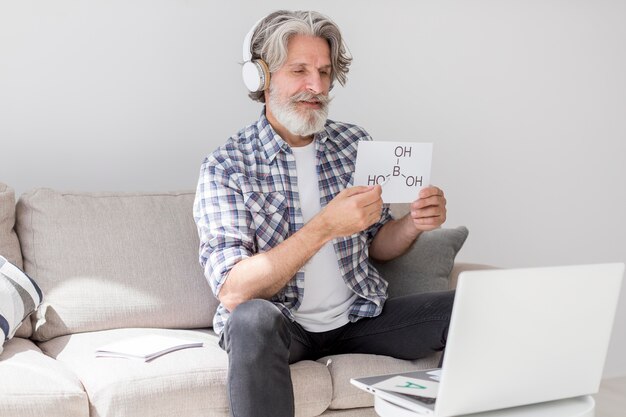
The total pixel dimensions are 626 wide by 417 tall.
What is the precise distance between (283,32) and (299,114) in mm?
230

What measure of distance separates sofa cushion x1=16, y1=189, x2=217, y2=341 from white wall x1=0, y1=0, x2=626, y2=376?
41 centimetres

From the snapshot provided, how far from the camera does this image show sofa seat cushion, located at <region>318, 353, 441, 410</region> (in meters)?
2.18

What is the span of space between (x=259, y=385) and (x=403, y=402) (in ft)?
1.44

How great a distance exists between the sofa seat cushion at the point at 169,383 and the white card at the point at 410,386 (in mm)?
480

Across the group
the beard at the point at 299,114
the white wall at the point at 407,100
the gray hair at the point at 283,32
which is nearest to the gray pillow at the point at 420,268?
the beard at the point at 299,114

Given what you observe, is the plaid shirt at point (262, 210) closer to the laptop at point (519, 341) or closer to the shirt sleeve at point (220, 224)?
the shirt sleeve at point (220, 224)

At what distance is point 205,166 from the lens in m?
2.34

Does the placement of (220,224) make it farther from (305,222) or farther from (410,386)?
(410,386)

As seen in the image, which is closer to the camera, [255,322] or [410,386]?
[410,386]

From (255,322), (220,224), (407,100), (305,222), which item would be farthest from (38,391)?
(407,100)

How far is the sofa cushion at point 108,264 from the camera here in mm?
2387

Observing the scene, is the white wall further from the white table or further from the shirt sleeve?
the white table

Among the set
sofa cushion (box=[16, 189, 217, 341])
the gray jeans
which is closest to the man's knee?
the gray jeans

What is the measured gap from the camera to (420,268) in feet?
8.59
